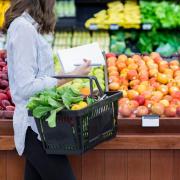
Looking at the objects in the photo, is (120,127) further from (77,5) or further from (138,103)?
(77,5)

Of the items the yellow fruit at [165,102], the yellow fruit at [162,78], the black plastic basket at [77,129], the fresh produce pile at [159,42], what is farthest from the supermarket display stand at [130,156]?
the fresh produce pile at [159,42]

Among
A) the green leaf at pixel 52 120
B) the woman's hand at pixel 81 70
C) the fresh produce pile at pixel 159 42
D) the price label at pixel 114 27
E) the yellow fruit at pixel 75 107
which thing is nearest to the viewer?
the green leaf at pixel 52 120

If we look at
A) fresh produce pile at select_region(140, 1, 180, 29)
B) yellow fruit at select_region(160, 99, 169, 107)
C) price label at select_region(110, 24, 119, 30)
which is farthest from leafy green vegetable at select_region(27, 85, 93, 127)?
fresh produce pile at select_region(140, 1, 180, 29)

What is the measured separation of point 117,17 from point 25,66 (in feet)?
13.2

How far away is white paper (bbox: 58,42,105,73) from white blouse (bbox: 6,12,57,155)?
343 millimetres

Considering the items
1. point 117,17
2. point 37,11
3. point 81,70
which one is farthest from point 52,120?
point 117,17

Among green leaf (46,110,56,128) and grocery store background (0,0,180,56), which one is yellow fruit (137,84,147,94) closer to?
green leaf (46,110,56,128)

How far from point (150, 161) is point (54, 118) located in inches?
32.1

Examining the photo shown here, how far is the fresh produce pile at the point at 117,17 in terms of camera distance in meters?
6.56

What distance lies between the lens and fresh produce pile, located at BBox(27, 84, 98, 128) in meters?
2.70

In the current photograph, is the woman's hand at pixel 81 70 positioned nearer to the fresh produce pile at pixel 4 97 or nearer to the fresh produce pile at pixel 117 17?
the fresh produce pile at pixel 4 97

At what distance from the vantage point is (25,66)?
2715 mm

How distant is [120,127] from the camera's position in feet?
10.6

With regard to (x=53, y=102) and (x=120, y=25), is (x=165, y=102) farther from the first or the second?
(x=120, y=25)
